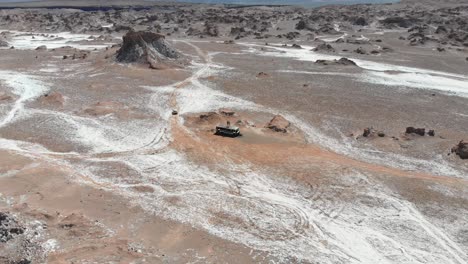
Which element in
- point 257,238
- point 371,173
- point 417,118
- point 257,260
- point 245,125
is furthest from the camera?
point 417,118

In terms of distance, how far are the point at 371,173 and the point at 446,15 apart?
12109 centimetres

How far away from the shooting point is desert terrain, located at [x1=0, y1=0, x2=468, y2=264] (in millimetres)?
21656

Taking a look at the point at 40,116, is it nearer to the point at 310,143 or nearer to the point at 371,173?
the point at 310,143

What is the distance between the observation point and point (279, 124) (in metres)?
37.8

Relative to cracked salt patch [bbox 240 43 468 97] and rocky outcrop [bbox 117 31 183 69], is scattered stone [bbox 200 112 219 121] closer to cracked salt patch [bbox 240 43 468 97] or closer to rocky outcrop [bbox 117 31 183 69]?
rocky outcrop [bbox 117 31 183 69]

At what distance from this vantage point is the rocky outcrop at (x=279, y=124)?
1463 inches

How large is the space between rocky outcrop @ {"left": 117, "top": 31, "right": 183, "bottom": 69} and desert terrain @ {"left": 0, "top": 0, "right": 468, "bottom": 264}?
0.23m

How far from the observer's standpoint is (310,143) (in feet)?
115

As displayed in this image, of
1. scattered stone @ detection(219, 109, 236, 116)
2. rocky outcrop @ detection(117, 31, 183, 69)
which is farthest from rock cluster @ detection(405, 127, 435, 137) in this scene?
rocky outcrop @ detection(117, 31, 183, 69)

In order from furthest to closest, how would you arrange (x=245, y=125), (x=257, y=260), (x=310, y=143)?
1. (x=245, y=125)
2. (x=310, y=143)
3. (x=257, y=260)

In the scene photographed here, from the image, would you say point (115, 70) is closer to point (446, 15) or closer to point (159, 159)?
point (159, 159)

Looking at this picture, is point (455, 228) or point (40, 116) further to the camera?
point (40, 116)

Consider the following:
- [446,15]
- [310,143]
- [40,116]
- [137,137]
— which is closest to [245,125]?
[310,143]

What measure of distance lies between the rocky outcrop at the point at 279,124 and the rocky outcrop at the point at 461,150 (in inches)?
505
